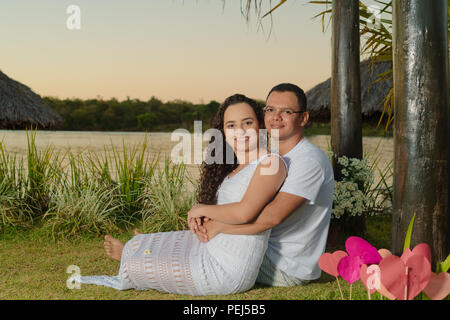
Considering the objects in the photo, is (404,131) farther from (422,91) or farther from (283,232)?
(283,232)

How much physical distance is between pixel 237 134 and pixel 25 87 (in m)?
6.53

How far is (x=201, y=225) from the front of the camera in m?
2.51

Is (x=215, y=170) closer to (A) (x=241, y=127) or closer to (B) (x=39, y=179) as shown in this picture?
(A) (x=241, y=127)

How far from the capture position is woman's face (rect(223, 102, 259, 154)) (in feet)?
7.81

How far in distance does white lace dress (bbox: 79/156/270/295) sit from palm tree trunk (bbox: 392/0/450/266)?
2.77 feet

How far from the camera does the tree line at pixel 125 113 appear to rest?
12.8 m

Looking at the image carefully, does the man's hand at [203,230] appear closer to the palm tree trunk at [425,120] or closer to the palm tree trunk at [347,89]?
the palm tree trunk at [425,120]

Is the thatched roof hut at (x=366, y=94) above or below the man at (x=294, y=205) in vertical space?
above

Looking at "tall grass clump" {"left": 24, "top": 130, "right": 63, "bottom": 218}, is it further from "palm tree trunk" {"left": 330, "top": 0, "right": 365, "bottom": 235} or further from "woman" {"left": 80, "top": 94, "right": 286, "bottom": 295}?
"palm tree trunk" {"left": 330, "top": 0, "right": 365, "bottom": 235}

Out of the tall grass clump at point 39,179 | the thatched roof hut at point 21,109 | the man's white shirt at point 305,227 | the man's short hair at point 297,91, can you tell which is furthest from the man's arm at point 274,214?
the thatched roof hut at point 21,109

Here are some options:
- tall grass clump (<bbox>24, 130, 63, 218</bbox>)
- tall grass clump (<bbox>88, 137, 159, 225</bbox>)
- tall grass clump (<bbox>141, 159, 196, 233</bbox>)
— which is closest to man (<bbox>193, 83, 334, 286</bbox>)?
tall grass clump (<bbox>141, 159, 196, 233</bbox>)

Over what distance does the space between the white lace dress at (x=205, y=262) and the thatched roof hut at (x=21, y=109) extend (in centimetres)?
473

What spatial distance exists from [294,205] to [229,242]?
40 centimetres

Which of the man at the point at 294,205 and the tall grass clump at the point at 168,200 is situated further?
the tall grass clump at the point at 168,200
